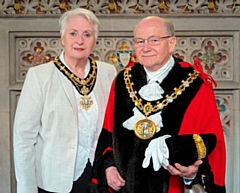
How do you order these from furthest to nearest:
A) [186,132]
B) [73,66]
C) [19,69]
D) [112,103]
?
[19,69], [73,66], [112,103], [186,132]

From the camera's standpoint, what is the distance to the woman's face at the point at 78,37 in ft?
7.17

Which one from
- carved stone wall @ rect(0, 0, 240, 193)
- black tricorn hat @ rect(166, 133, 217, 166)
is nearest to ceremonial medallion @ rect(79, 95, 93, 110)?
black tricorn hat @ rect(166, 133, 217, 166)

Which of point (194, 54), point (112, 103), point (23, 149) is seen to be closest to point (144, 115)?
point (112, 103)

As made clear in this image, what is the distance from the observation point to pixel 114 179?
2.03 m

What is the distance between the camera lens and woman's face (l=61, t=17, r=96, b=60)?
2.19 m

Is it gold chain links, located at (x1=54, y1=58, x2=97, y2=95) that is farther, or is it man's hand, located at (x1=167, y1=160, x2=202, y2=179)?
gold chain links, located at (x1=54, y1=58, x2=97, y2=95)

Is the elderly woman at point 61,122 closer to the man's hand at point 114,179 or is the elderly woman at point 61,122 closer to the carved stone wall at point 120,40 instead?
the man's hand at point 114,179

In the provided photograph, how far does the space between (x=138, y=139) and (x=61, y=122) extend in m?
0.36

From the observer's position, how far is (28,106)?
215 cm

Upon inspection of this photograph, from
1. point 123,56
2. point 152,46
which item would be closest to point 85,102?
point 152,46

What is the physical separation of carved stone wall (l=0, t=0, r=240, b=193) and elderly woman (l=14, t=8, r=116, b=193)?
753 millimetres

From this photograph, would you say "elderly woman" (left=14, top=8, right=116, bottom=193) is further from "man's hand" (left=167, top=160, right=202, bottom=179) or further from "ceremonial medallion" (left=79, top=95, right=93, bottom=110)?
"man's hand" (left=167, top=160, right=202, bottom=179)

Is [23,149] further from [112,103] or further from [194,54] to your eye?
[194,54]

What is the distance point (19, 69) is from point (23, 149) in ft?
3.06
